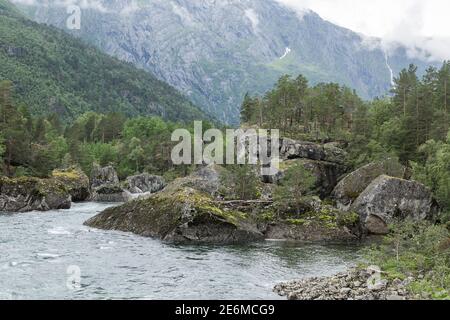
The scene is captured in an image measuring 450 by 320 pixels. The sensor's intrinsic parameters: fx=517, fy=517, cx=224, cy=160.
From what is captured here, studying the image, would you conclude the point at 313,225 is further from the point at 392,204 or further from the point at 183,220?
the point at 183,220

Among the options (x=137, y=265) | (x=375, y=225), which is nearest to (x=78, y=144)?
(x=375, y=225)

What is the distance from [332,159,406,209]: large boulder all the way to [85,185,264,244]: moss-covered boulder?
17144 mm

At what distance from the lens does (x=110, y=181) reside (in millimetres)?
109000

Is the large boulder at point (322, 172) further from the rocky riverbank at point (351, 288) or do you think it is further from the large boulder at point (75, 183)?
the rocky riverbank at point (351, 288)

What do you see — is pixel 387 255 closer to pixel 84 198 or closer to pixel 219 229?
pixel 219 229

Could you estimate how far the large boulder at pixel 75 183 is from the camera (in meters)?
86.2

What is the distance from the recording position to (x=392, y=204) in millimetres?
56562

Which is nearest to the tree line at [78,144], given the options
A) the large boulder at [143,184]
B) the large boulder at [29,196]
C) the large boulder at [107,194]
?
the large boulder at [143,184]

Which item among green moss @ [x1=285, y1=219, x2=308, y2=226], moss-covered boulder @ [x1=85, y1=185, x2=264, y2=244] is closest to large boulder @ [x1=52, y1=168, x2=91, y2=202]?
moss-covered boulder @ [x1=85, y1=185, x2=264, y2=244]

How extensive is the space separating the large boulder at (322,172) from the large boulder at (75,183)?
3340 cm

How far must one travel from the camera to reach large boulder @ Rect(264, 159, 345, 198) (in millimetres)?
75562

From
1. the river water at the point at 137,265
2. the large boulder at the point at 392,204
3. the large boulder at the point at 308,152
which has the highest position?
the large boulder at the point at 308,152

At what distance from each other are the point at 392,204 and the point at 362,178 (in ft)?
26.4
